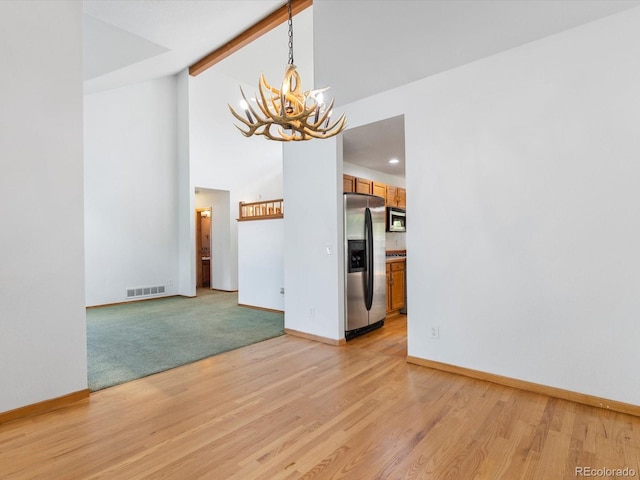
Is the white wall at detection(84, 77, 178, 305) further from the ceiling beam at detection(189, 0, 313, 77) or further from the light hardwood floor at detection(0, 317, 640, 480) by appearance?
the light hardwood floor at detection(0, 317, 640, 480)

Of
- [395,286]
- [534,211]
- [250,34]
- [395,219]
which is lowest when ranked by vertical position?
[395,286]

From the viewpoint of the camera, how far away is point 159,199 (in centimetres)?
748

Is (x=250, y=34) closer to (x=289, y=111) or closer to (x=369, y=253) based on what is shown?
(x=289, y=111)

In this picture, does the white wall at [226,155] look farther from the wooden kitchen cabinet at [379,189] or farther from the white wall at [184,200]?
the wooden kitchen cabinet at [379,189]

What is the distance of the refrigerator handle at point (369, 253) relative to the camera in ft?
14.4

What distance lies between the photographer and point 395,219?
19.6 ft

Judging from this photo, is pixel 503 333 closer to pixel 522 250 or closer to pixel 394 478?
pixel 522 250

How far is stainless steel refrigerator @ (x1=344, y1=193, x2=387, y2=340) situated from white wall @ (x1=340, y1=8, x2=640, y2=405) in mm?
907

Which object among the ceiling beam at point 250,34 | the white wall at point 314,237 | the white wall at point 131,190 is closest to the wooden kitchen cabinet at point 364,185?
the white wall at point 314,237

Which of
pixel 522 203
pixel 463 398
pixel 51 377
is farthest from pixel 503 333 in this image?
pixel 51 377

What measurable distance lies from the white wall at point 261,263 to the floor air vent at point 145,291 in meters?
2.24

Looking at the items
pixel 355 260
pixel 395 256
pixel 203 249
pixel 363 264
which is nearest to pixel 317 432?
pixel 355 260

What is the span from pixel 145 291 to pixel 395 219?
5.56 meters
